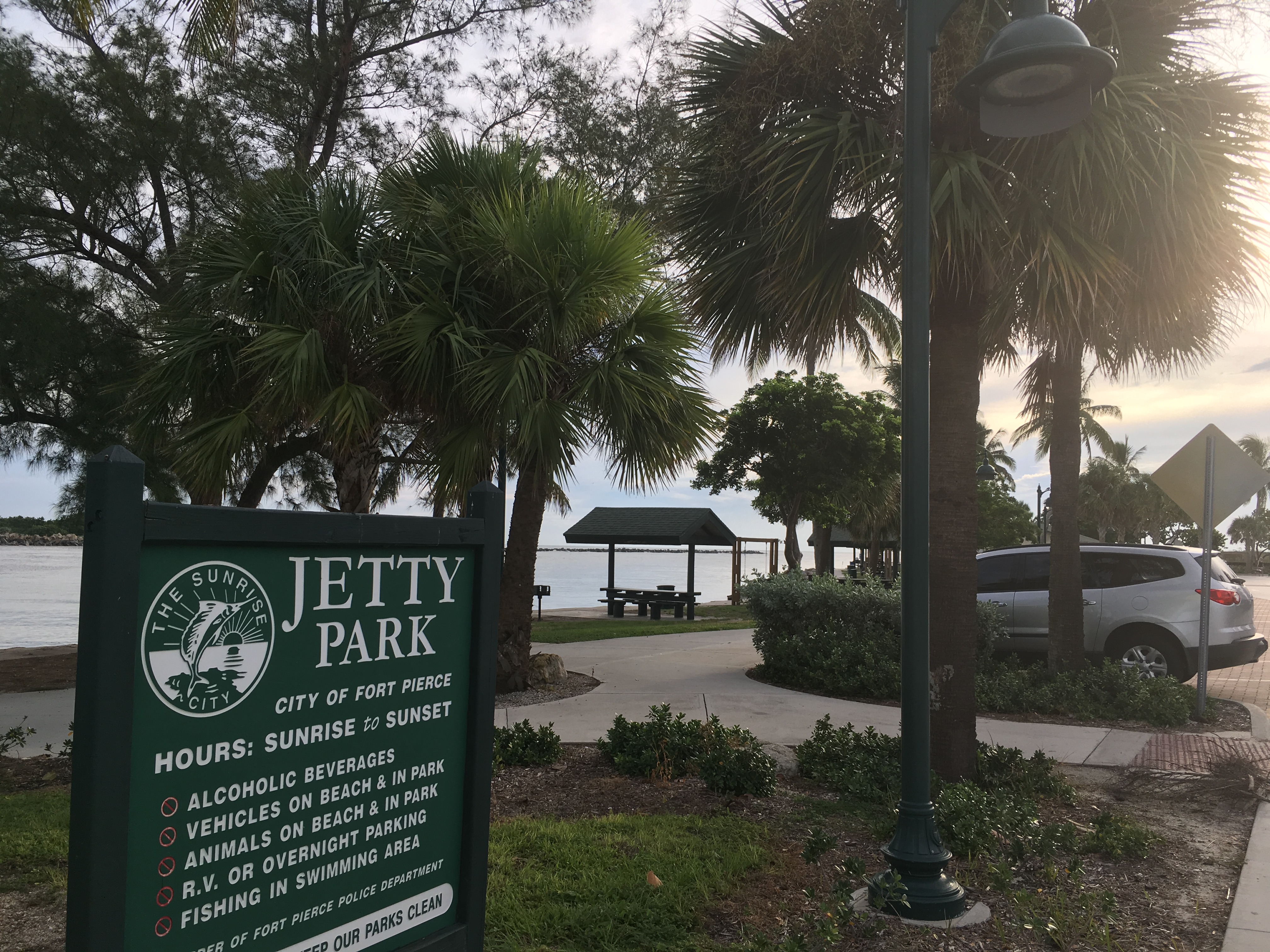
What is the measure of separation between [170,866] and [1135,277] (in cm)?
765

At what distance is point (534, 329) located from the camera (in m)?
9.02

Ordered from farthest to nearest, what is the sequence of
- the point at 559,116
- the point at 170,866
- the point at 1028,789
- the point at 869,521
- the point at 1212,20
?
the point at 869,521 → the point at 559,116 → the point at 1212,20 → the point at 1028,789 → the point at 170,866

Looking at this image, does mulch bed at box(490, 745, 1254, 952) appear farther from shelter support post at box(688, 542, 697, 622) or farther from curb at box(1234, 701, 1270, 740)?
shelter support post at box(688, 542, 697, 622)

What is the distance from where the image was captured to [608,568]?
87.5 feet

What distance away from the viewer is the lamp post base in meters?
4.16

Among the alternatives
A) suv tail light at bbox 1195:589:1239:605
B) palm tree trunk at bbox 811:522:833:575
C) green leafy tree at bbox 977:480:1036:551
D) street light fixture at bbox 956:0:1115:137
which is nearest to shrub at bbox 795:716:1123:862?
street light fixture at bbox 956:0:1115:137

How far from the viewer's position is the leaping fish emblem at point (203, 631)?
1991 mm

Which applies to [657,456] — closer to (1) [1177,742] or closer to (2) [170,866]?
(1) [1177,742]

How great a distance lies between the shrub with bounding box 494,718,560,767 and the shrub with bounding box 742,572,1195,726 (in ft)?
14.5

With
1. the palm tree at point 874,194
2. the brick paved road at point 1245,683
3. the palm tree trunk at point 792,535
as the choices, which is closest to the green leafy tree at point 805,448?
the palm tree trunk at point 792,535

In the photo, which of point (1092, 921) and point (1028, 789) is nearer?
point (1092, 921)

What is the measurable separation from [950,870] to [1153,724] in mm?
5701

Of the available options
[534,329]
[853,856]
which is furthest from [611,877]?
[534,329]

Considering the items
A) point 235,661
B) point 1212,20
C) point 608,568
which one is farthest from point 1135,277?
point 608,568
